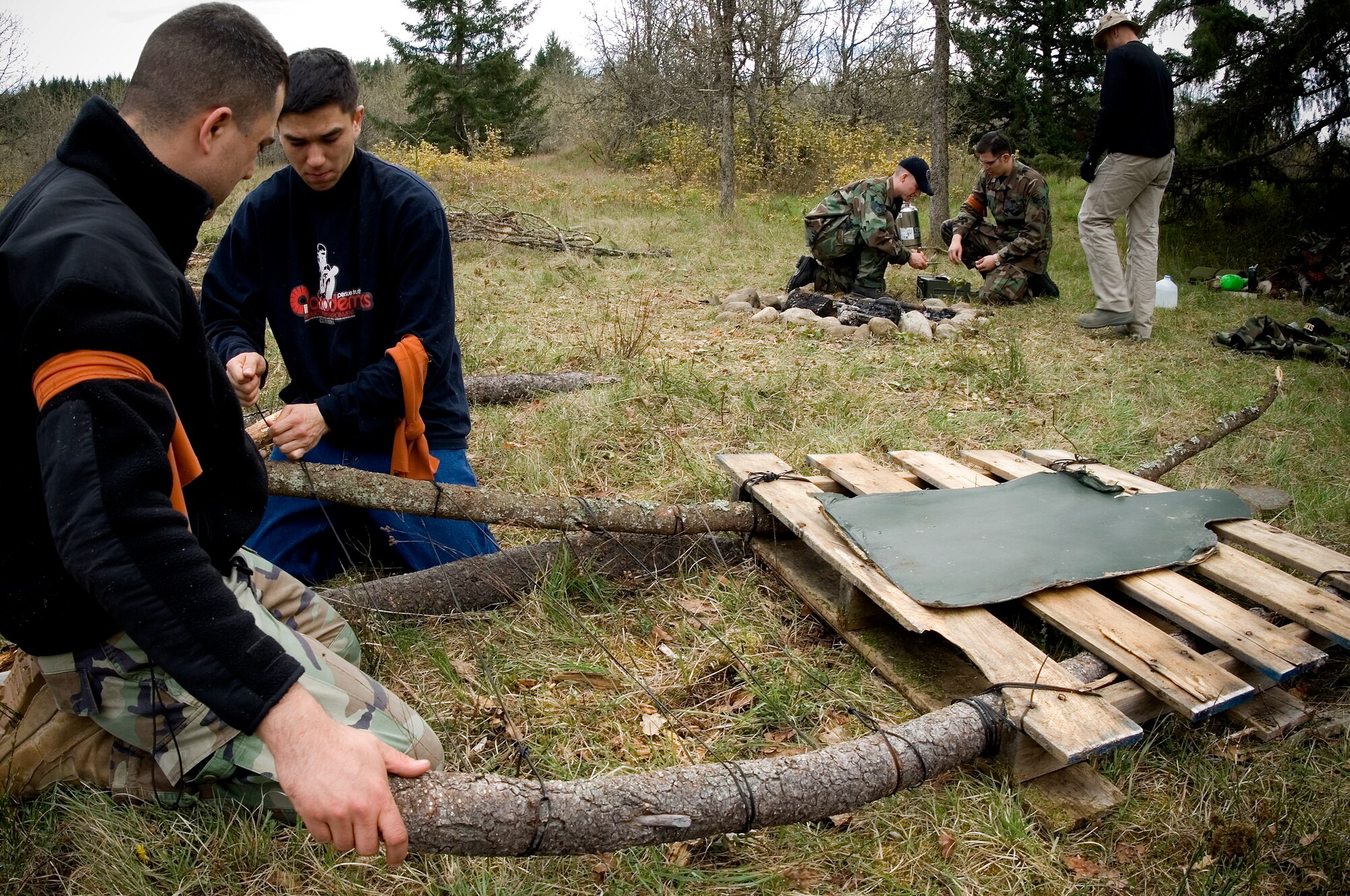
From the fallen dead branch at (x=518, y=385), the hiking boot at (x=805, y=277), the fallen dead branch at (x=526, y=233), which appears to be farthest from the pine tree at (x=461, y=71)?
the fallen dead branch at (x=518, y=385)

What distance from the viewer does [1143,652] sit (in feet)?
7.61

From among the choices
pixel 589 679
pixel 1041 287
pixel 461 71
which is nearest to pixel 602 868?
pixel 589 679

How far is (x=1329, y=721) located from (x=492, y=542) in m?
2.76

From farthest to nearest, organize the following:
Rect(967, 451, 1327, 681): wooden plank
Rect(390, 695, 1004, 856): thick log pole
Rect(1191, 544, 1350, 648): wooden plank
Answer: Rect(1191, 544, 1350, 648): wooden plank → Rect(967, 451, 1327, 681): wooden plank → Rect(390, 695, 1004, 856): thick log pole

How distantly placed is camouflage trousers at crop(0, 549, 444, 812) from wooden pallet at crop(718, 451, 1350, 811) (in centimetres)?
135

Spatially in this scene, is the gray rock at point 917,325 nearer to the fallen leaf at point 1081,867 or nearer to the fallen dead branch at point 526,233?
the fallen dead branch at point 526,233

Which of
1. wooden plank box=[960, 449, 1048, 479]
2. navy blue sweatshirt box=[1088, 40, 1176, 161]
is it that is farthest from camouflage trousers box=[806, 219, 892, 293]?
wooden plank box=[960, 449, 1048, 479]

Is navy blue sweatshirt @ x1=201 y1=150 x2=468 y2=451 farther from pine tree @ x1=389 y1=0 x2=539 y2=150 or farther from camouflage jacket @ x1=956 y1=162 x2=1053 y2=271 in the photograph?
pine tree @ x1=389 y1=0 x2=539 y2=150

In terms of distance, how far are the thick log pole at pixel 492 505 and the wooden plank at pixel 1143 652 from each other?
115 cm

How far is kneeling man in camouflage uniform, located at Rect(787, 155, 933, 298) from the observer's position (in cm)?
797

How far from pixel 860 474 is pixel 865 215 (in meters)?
5.18

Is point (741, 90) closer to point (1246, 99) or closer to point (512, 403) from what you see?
point (1246, 99)

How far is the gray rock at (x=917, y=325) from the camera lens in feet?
22.1

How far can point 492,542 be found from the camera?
3.31 metres
